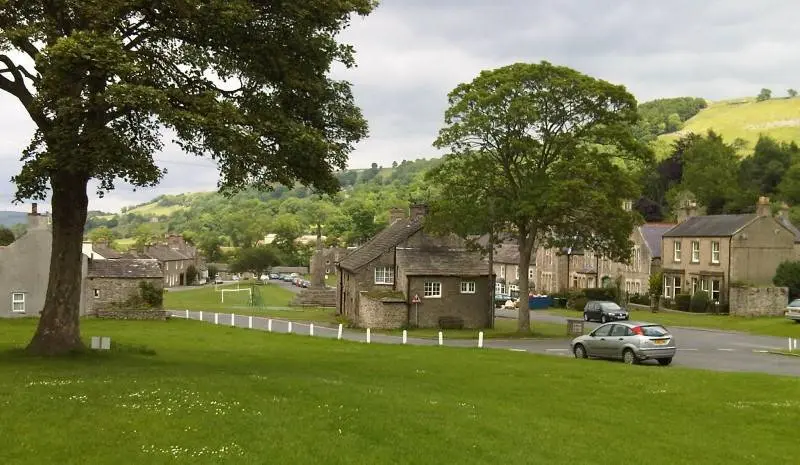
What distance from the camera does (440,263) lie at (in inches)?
2077

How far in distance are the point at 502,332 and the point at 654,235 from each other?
3812 cm

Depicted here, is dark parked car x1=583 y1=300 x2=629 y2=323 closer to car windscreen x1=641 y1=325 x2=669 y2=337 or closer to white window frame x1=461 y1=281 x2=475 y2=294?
white window frame x1=461 y1=281 x2=475 y2=294

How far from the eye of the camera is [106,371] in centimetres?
1772

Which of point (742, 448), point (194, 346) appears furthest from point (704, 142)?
point (742, 448)

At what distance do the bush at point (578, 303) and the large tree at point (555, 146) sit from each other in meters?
28.9

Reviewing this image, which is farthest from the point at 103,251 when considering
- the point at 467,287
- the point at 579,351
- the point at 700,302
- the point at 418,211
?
the point at 579,351

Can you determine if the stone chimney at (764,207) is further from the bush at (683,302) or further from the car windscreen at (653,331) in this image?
the car windscreen at (653,331)

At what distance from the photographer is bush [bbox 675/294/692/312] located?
66.3 metres

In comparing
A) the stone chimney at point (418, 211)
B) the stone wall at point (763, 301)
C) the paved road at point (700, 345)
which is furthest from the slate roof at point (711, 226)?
the stone chimney at point (418, 211)

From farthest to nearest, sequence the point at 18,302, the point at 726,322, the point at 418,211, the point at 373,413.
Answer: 1. the point at 418,211
2. the point at 726,322
3. the point at 18,302
4. the point at 373,413

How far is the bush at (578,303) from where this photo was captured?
73188 mm

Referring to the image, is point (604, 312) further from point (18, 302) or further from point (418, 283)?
point (18, 302)

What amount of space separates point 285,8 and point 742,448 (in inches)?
553

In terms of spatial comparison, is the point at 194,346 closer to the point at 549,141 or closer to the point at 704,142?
the point at 549,141
